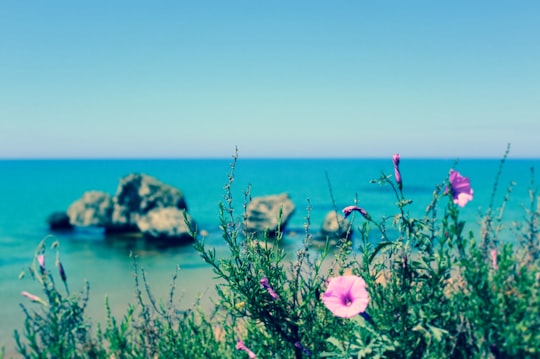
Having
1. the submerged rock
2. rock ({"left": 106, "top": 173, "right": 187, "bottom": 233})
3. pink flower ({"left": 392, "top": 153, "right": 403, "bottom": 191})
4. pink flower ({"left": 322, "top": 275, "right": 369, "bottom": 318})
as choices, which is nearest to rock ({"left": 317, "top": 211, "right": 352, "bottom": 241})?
pink flower ({"left": 322, "top": 275, "right": 369, "bottom": 318})

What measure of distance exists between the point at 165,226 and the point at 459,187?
25.8 metres

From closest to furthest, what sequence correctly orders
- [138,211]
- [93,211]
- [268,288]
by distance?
[268,288], [138,211], [93,211]

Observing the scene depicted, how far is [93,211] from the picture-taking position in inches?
A: 1248

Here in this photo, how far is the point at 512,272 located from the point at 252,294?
171 cm

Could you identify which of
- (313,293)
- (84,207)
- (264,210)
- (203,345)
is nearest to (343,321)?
(313,293)

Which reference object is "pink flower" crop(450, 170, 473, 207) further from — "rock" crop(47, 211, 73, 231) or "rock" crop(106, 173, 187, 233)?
"rock" crop(47, 211, 73, 231)

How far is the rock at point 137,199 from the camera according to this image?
29156 mm

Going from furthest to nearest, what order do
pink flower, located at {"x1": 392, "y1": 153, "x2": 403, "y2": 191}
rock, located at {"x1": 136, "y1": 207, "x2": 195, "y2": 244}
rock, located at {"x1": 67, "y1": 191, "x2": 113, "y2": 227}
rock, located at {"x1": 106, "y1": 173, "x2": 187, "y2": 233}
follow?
1. rock, located at {"x1": 67, "y1": 191, "x2": 113, "y2": 227}
2. rock, located at {"x1": 106, "y1": 173, "x2": 187, "y2": 233}
3. rock, located at {"x1": 136, "y1": 207, "x2": 195, "y2": 244}
4. pink flower, located at {"x1": 392, "y1": 153, "x2": 403, "y2": 191}

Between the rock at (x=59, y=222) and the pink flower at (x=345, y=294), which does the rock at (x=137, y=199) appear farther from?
Answer: the pink flower at (x=345, y=294)

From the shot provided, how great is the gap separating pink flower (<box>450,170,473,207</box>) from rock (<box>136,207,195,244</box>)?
24569 millimetres

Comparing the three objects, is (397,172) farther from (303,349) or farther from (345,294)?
(303,349)

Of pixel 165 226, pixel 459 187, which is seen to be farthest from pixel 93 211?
pixel 459 187

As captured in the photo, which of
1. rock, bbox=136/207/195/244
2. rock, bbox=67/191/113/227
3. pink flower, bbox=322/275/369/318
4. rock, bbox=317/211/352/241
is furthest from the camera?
rock, bbox=67/191/113/227

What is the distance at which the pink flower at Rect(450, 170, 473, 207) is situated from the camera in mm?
2712
